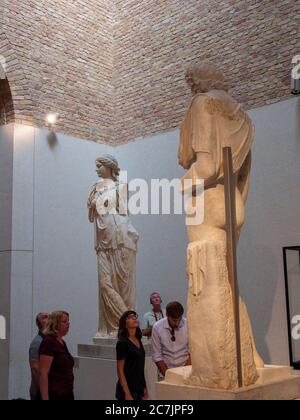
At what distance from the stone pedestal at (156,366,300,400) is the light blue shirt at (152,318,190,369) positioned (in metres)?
1.11

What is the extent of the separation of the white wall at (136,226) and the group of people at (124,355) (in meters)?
3.10

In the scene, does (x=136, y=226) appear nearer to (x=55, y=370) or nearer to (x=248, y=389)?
(x=55, y=370)

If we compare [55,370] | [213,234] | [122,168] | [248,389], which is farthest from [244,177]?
[122,168]

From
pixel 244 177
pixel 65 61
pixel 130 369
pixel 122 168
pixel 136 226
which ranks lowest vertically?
pixel 130 369

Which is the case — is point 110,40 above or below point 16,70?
above

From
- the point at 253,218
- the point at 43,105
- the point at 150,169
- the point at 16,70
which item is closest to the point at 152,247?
the point at 150,169

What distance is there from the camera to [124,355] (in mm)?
4730

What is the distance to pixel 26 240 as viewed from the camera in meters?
9.09

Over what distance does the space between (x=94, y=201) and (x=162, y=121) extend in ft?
10.1

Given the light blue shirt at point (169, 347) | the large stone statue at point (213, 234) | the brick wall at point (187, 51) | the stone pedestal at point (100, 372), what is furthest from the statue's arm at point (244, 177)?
the brick wall at point (187, 51)

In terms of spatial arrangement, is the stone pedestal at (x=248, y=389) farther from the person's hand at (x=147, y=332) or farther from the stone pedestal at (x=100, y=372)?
the person's hand at (x=147, y=332)

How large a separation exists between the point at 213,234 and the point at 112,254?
4054 mm
